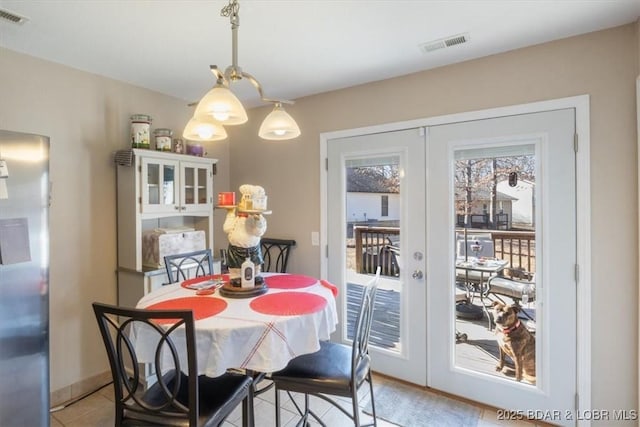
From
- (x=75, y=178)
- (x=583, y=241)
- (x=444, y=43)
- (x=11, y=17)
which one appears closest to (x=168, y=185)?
(x=75, y=178)

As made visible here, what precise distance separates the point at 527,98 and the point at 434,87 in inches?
24.2

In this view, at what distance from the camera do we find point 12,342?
67.4 inches

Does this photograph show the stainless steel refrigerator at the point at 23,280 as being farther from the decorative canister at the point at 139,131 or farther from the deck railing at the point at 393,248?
the deck railing at the point at 393,248

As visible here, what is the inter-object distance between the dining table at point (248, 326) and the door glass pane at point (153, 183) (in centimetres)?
110

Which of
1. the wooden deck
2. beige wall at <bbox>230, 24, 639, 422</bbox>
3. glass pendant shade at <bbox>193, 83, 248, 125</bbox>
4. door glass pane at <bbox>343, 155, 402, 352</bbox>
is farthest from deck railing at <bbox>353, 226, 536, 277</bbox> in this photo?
glass pendant shade at <bbox>193, 83, 248, 125</bbox>

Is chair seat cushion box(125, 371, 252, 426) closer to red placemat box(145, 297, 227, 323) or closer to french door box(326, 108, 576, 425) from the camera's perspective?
red placemat box(145, 297, 227, 323)

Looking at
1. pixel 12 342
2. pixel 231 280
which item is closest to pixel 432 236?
pixel 231 280

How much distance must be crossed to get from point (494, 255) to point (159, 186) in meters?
2.57

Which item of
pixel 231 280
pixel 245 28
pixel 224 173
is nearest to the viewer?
pixel 231 280

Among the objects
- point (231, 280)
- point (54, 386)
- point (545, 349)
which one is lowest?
point (54, 386)

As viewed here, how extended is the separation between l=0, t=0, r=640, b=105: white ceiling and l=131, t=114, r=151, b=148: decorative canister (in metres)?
0.34

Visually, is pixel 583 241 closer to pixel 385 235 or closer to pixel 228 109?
pixel 385 235

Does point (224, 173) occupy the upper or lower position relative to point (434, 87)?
lower

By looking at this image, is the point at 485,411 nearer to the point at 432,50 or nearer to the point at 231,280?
the point at 231,280
